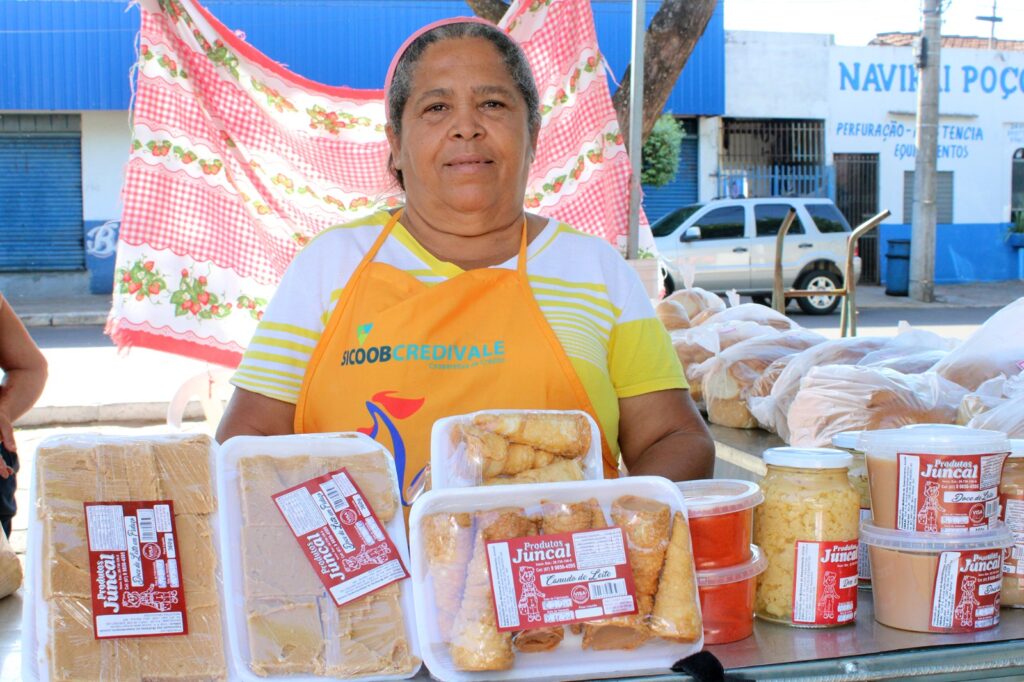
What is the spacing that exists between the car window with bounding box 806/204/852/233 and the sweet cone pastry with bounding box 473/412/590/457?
49.4 feet

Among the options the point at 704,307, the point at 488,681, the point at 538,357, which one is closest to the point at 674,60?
the point at 704,307

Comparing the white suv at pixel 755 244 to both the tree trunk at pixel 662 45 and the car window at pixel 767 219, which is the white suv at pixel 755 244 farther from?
the tree trunk at pixel 662 45

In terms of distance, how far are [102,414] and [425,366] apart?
7131mm

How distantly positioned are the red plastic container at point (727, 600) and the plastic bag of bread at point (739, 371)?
7.75 feet

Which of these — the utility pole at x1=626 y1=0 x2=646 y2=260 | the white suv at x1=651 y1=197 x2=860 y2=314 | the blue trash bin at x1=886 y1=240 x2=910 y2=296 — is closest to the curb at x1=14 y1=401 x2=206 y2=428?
the utility pole at x1=626 y1=0 x2=646 y2=260

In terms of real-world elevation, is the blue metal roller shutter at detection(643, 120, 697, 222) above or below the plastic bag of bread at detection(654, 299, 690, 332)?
above

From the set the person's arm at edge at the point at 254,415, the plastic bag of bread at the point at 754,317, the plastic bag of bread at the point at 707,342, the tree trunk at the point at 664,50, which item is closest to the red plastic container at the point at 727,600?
the person's arm at edge at the point at 254,415

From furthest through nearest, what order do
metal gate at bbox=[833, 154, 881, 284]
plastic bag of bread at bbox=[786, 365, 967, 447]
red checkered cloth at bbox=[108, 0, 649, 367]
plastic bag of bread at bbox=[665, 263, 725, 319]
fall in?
metal gate at bbox=[833, 154, 881, 284] → plastic bag of bread at bbox=[665, 263, 725, 319] → red checkered cloth at bbox=[108, 0, 649, 367] → plastic bag of bread at bbox=[786, 365, 967, 447]

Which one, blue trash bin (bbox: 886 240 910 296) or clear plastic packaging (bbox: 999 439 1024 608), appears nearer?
clear plastic packaging (bbox: 999 439 1024 608)

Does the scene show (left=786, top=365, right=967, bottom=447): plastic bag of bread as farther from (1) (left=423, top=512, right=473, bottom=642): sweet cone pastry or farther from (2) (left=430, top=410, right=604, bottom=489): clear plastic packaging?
(1) (left=423, top=512, right=473, bottom=642): sweet cone pastry

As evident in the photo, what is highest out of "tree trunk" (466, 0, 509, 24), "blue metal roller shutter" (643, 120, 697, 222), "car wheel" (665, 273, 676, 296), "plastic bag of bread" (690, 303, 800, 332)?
"blue metal roller shutter" (643, 120, 697, 222)

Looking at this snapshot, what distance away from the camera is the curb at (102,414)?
823cm

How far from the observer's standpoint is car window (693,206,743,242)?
→ 15.7m

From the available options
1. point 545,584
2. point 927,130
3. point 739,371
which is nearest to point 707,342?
point 739,371
